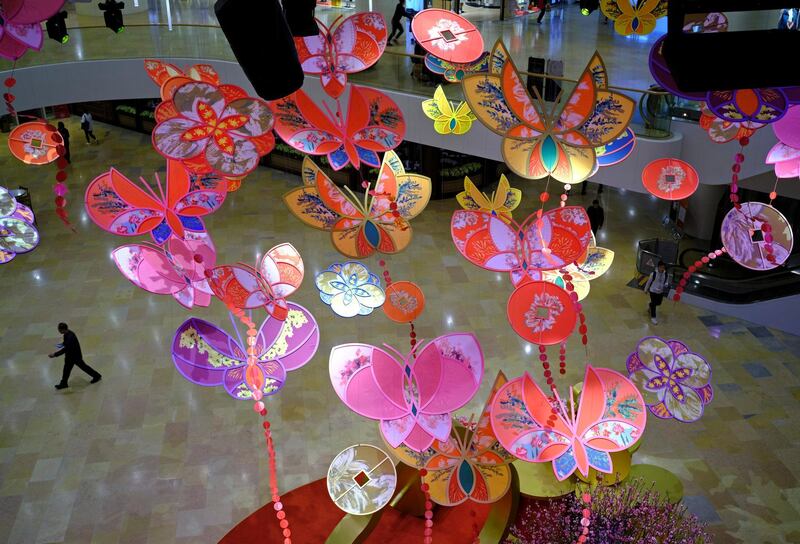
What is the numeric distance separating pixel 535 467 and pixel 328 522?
6.63ft

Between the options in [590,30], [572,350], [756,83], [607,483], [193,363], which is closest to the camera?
[756,83]

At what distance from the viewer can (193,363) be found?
206 inches

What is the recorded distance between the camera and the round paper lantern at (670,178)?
615 centimetres

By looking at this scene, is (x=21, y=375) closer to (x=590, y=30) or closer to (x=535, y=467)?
(x=535, y=467)

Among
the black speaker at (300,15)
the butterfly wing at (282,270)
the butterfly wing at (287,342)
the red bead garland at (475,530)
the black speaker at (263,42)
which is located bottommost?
the red bead garland at (475,530)

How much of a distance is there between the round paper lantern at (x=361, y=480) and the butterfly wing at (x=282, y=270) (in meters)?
1.37

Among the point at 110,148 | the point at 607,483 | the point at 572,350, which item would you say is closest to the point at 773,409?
the point at 572,350

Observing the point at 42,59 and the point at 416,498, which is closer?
the point at 416,498

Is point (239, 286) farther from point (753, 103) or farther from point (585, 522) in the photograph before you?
point (753, 103)

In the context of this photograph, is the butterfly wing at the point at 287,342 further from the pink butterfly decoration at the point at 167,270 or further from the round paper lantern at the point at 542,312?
the round paper lantern at the point at 542,312

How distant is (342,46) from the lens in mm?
5293

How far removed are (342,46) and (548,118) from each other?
148cm

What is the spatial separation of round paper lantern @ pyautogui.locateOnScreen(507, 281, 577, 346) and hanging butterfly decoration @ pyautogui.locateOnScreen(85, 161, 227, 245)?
1947mm

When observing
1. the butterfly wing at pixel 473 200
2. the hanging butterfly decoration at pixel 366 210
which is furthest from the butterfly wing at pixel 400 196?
the butterfly wing at pixel 473 200
